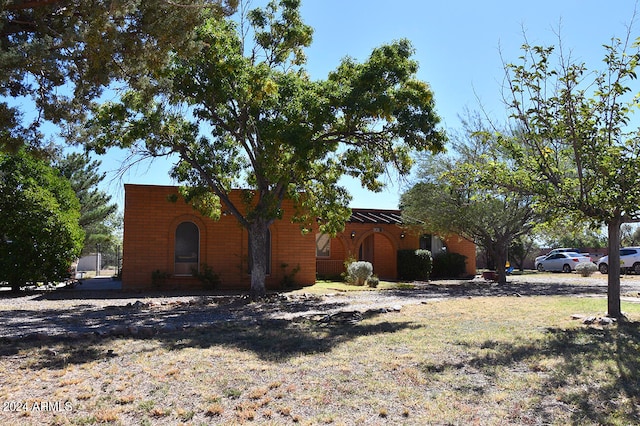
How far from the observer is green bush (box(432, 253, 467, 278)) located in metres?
28.5

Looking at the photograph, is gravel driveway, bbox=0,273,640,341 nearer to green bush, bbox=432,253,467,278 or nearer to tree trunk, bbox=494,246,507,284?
tree trunk, bbox=494,246,507,284

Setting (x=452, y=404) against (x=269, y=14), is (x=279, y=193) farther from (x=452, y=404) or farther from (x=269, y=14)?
(x=452, y=404)

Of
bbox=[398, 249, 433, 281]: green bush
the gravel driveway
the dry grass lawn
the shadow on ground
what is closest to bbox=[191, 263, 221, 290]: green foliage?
the gravel driveway

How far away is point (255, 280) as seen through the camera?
618 inches

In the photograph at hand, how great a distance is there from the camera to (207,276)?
61.7 ft

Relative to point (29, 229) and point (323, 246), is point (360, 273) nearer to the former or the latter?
point (323, 246)

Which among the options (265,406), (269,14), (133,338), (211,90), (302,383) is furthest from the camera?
(269,14)

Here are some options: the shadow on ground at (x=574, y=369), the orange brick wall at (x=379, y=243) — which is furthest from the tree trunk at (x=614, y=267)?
the orange brick wall at (x=379, y=243)

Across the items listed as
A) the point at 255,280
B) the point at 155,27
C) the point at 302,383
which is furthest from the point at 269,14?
the point at 302,383

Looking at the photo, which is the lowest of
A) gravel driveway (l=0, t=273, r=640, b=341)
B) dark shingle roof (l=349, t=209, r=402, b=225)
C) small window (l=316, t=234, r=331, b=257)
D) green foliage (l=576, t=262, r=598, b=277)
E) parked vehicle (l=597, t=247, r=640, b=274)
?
gravel driveway (l=0, t=273, r=640, b=341)

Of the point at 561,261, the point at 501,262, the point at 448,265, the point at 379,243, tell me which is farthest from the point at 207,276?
the point at 561,261

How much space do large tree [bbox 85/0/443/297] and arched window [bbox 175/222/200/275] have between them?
3.00 metres

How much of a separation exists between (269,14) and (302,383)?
12498 millimetres

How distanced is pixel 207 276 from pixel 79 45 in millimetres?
12433
